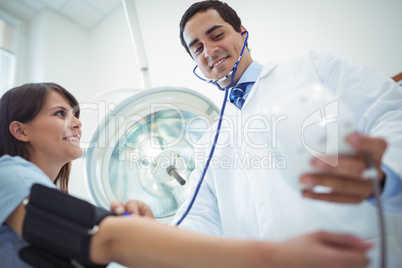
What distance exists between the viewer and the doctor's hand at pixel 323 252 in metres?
0.25

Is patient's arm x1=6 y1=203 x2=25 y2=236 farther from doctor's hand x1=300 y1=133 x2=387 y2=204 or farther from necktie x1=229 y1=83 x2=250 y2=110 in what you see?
necktie x1=229 y1=83 x2=250 y2=110

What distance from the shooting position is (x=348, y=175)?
0.28m

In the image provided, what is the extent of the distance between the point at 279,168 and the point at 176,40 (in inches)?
60.6

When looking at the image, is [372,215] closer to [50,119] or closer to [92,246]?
[92,246]

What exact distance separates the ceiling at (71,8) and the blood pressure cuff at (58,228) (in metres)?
2.37

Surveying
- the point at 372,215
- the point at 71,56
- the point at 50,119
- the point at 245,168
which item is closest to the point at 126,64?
the point at 71,56

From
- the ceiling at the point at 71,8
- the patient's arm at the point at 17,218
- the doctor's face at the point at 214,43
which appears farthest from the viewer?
the ceiling at the point at 71,8

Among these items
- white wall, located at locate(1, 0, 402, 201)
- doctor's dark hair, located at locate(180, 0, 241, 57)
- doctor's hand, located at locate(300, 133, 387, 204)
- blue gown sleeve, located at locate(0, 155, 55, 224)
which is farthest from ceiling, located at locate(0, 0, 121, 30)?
doctor's hand, located at locate(300, 133, 387, 204)

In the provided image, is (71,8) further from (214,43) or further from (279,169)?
(279,169)

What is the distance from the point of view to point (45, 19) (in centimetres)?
212

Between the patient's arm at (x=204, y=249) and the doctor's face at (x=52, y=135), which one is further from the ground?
the doctor's face at (x=52, y=135)

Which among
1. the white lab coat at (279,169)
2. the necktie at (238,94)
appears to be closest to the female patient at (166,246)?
the white lab coat at (279,169)

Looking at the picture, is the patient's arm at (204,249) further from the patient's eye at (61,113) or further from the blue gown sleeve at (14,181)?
the patient's eye at (61,113)

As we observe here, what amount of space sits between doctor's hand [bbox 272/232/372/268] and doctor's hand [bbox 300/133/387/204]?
0.19 ft
